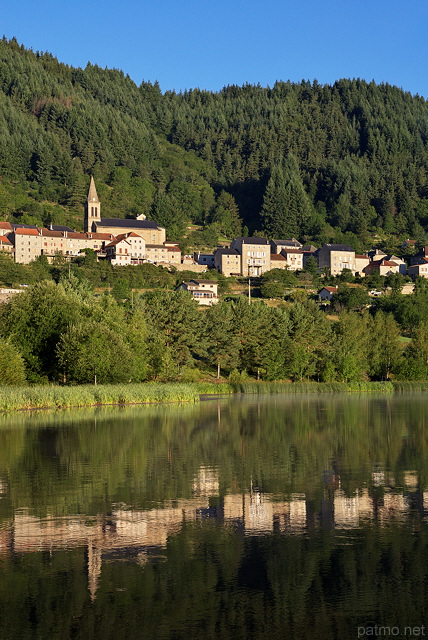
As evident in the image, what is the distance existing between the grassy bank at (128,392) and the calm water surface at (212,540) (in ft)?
58.1

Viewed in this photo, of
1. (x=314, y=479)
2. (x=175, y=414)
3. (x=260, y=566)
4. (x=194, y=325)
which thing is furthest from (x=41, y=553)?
(x=194, y=325)

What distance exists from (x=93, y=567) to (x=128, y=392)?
140 feet

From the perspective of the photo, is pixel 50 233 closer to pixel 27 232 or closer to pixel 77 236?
pixel 77 236

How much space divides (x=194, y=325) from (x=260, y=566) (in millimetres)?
71341

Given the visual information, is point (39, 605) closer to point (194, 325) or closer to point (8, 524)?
point (8, 524)

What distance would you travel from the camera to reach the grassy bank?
167ft

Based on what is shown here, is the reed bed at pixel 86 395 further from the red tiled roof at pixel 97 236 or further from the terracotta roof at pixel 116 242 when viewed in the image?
the red tiled roof at pixel 97 236

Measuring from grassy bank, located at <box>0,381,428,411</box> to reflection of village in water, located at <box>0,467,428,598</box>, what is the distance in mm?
30394

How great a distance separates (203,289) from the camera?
159 metres

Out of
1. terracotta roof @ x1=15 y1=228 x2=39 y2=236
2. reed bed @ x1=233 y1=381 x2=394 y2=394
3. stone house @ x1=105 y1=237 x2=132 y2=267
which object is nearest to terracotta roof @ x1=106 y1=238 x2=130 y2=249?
stone house @ x1=105 y1=237 x2=132 y2=267

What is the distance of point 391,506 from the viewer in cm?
1997

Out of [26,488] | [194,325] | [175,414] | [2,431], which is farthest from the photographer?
[194,325]

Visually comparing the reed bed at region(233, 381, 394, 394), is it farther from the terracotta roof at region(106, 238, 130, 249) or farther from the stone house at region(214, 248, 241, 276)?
the stone house at region(214, 248, 241, 276)

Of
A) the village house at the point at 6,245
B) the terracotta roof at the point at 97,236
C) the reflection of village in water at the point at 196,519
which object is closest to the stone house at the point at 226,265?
the terracotta roof at the point at 97,236
